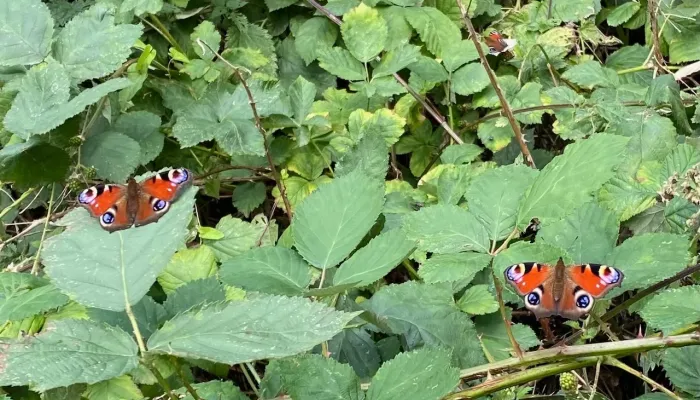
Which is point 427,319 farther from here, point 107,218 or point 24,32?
point 24,32

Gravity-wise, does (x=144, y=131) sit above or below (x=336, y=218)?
below

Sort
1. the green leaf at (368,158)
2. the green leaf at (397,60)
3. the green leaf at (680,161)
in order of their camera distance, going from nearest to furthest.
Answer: the green leaf at (680,161), the green leaf at (368,158), the green leaf at (397,60)

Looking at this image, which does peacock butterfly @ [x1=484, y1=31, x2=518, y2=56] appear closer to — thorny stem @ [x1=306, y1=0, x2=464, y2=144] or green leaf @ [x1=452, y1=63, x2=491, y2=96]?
green leaf @ [x1=452, y1=63, x2=491, y2=96]

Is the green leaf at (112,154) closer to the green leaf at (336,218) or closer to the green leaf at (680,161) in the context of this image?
the green leaf at (336,218)

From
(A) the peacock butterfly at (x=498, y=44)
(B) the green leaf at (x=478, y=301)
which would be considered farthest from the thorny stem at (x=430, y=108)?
(B) the green leaf at (x=478, y=301)

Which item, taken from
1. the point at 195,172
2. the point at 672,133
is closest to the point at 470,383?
the point at 672,133

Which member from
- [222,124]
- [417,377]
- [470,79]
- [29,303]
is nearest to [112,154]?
[222,124]
